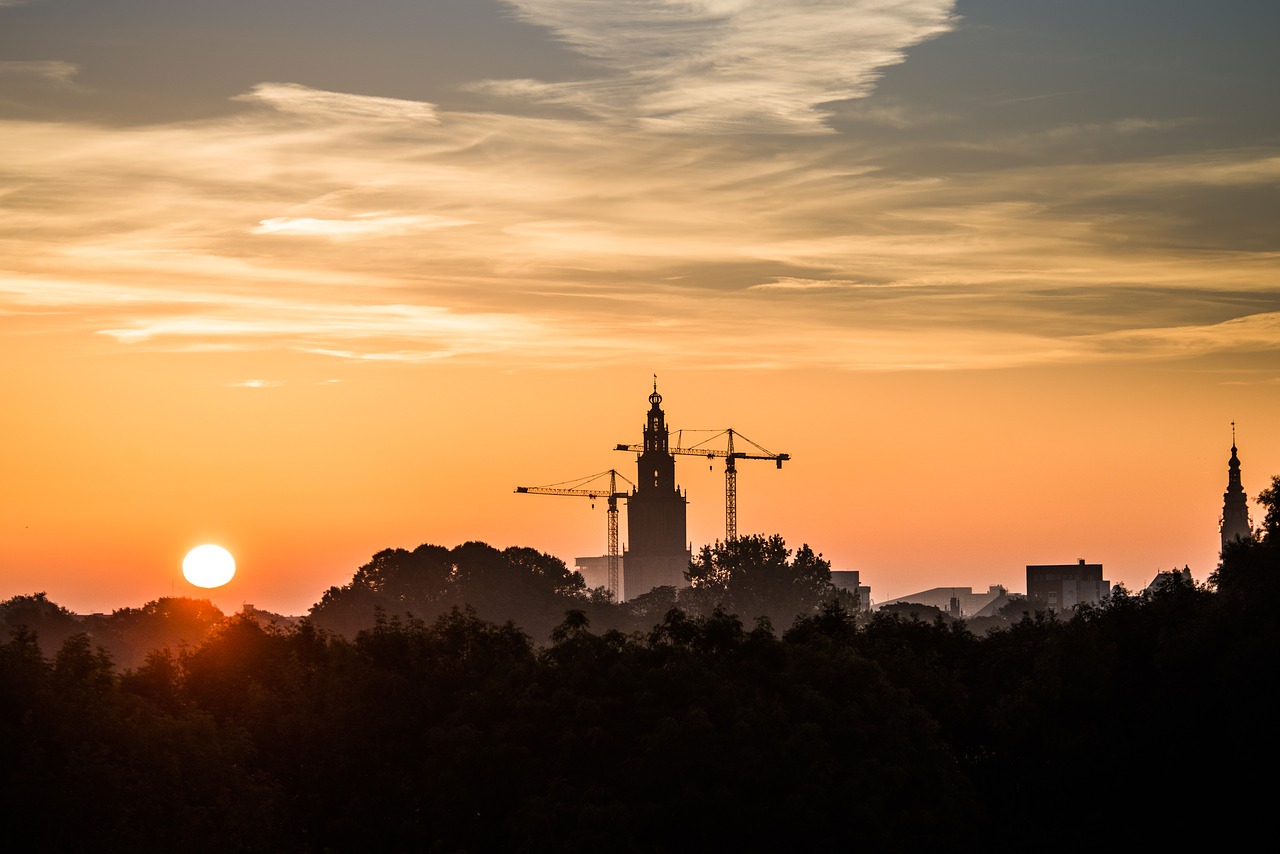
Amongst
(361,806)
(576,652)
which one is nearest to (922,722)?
(576,652)

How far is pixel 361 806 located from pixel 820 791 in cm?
1507

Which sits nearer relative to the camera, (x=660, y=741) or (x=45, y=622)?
(x=660, y=741)

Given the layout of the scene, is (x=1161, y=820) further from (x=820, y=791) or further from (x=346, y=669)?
(x=346, y=669)

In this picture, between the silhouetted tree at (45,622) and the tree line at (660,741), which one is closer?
the tree line at (660,741)

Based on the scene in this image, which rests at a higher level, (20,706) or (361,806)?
(20,706)

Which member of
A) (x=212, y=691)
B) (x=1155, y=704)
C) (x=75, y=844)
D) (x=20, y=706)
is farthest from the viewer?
(x=212, y=691)

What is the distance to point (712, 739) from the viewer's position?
2210 inches

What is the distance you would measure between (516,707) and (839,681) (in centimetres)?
1138

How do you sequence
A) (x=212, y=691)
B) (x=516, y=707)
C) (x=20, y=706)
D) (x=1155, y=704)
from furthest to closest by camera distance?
(x=212, y=691), (x=1155, y=704), (x=516, y=707), (x=20, y=706)

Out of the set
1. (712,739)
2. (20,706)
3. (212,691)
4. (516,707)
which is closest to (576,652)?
(516,707)

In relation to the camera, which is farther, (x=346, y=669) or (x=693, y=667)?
(x=346, y=669)

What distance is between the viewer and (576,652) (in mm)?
64375

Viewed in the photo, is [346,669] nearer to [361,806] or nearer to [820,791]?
[361,806]

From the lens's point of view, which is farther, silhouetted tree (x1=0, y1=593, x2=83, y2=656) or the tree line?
silhouetted tree (x1=0, y1=593, x2=83, y2=656)
